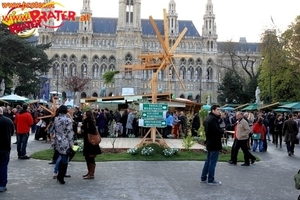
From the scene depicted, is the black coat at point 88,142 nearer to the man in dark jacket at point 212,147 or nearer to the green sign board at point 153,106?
the man in dark jacket at point 212,147

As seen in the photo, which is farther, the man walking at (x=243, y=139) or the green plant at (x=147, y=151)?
the green plant at (x=147, y=151)

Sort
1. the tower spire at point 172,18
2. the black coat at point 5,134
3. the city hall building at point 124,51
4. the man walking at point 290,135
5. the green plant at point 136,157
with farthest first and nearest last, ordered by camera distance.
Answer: the tower spire at point 172,18 → the city hall building at point 124,51 → the man walking at point 290,135 → the green plant at point 136,157 → the black coat at point 5,134

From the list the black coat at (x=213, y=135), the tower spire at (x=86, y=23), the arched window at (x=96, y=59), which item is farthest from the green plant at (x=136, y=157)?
the tower spire at (x=86, y=23)

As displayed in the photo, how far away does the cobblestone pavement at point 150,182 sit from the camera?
791 centimetres

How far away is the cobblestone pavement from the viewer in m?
7.91

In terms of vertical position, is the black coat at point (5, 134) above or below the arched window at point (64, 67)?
below

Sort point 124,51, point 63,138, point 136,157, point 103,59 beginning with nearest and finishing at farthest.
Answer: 1. point 63,138
2. point 136,157
3. point 124,51
4. point 103,59

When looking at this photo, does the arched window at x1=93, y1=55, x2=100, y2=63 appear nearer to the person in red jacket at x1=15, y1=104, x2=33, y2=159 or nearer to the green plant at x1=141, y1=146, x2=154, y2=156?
the green plant at x1=141, y1=146, x2=154, y2=156

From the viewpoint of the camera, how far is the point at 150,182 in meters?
9.23

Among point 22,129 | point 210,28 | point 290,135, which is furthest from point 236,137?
point 210,28

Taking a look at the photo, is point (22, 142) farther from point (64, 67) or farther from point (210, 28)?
point (210, 28)

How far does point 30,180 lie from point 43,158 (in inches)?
151

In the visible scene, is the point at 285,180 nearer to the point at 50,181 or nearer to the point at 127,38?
the point at 50,181

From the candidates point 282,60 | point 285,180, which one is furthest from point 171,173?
point 282,60
